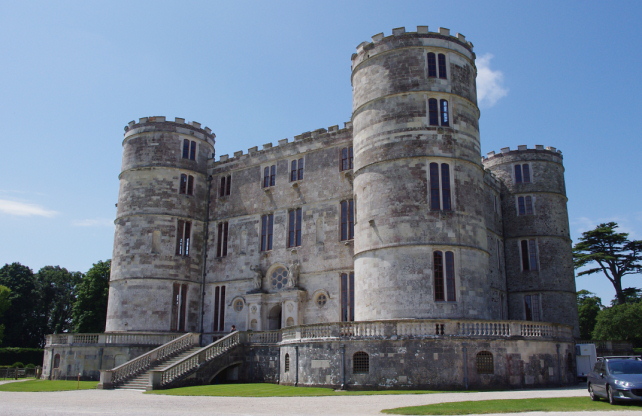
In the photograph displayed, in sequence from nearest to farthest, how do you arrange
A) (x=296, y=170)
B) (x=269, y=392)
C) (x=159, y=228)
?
(x=269, y=392) < (x=296, y=170) < (x=159, y=228)

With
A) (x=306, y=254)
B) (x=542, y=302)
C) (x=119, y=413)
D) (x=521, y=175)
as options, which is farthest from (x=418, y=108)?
(x=119, y=413)

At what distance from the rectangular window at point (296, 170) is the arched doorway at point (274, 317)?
7.84 meters

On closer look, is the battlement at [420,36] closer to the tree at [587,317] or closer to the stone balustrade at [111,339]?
the stone balustrade at [111,339]

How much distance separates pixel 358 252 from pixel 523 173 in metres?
16.8

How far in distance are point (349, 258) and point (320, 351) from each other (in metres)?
7.84

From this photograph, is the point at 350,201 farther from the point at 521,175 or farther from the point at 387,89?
the point at 521,175

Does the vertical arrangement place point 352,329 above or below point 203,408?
above

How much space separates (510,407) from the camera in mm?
16016

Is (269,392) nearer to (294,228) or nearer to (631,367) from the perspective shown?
(631,367)

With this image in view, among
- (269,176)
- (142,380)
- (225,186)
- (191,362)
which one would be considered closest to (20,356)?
(225,186)

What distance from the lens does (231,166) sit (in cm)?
3988

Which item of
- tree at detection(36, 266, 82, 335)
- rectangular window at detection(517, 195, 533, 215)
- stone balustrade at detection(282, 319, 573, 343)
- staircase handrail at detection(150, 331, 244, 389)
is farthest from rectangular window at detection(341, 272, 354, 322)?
tree at detection(36, 266, 82, 335)

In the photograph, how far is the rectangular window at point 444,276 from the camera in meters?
26.8

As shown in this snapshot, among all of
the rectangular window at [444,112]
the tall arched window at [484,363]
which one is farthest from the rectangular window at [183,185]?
the tall arched window at [484,363]
